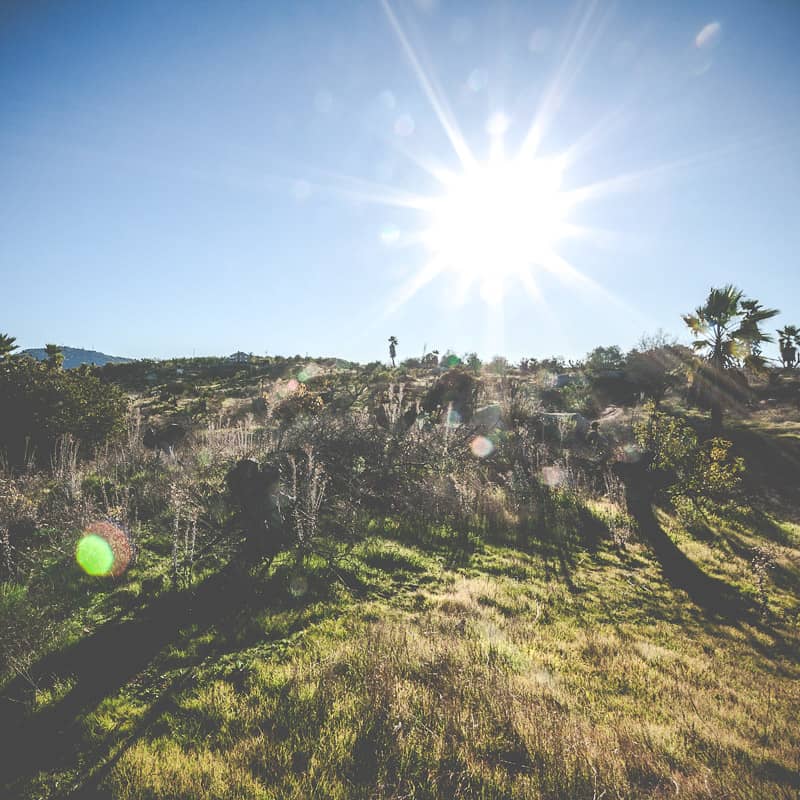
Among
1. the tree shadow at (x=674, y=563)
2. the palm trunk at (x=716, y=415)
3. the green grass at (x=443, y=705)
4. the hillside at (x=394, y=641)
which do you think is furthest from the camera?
the palm trunk at (x=716, y=415)

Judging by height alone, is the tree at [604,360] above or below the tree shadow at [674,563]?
above

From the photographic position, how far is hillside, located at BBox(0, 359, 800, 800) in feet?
11.9

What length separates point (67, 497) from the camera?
8859 millimetres

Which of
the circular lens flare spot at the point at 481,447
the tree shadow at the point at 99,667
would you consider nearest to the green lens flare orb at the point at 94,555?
the tree shadow at the point at 99,667

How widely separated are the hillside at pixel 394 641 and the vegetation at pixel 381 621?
0.11 feet

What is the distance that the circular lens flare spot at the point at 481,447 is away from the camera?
16834mm

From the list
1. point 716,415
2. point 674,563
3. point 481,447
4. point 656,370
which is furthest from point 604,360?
point 674,563

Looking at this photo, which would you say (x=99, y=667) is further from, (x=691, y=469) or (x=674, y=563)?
(x=691, y=469)

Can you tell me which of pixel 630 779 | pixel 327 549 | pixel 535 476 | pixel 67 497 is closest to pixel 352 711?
pixel 630 779

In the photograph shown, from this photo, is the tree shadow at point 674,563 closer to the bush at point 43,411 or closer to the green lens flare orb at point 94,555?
the green lens flare orb at point 94,555

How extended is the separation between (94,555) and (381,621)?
514 cm

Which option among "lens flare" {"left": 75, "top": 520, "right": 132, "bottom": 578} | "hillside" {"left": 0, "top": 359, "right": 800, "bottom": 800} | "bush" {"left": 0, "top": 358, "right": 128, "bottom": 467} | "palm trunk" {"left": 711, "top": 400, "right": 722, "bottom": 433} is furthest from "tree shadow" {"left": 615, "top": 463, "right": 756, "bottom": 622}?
"bush" {"left": 0, "top": 358, "right": 128, "bottom": 467}

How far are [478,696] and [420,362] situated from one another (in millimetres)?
53268

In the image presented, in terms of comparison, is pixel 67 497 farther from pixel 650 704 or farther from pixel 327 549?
pixel 650 704
